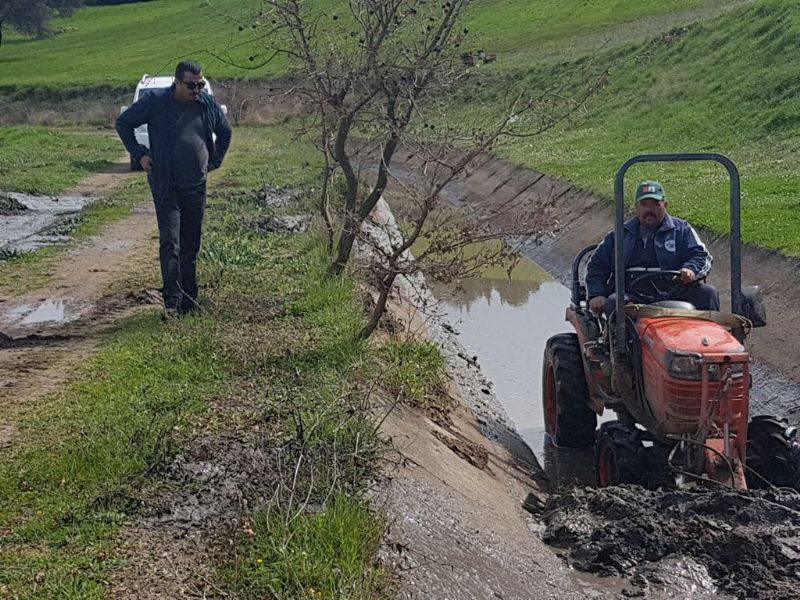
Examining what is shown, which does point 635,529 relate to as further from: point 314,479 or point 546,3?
point 546,3

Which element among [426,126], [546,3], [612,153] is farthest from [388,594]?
[546,3]

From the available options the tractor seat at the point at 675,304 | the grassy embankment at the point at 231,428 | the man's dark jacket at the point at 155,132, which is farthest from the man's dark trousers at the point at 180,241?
the tractor seat at the point at 675,304

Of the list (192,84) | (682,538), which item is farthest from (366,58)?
(682,538)

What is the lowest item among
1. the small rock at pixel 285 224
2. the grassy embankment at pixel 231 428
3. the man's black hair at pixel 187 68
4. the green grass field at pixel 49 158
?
the green grass field at pixel 49 158

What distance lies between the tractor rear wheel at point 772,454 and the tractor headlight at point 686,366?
3.26ft

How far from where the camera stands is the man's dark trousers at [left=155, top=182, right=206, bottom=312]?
984 cm

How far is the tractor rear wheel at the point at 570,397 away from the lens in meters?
9.86

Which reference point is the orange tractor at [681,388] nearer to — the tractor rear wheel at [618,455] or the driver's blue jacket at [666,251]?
the tractor rear wheel at [618,455]

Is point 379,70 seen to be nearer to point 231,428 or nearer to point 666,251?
point 666,251

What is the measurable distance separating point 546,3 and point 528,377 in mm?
45358

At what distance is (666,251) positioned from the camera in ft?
28.9

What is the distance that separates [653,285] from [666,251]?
274 millimetres

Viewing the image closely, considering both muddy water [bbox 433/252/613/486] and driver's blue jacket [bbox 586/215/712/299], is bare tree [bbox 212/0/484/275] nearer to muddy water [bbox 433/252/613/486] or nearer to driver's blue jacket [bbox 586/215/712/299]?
muddy water [bbox 433/252/613/486]

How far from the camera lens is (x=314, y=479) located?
607 cm
